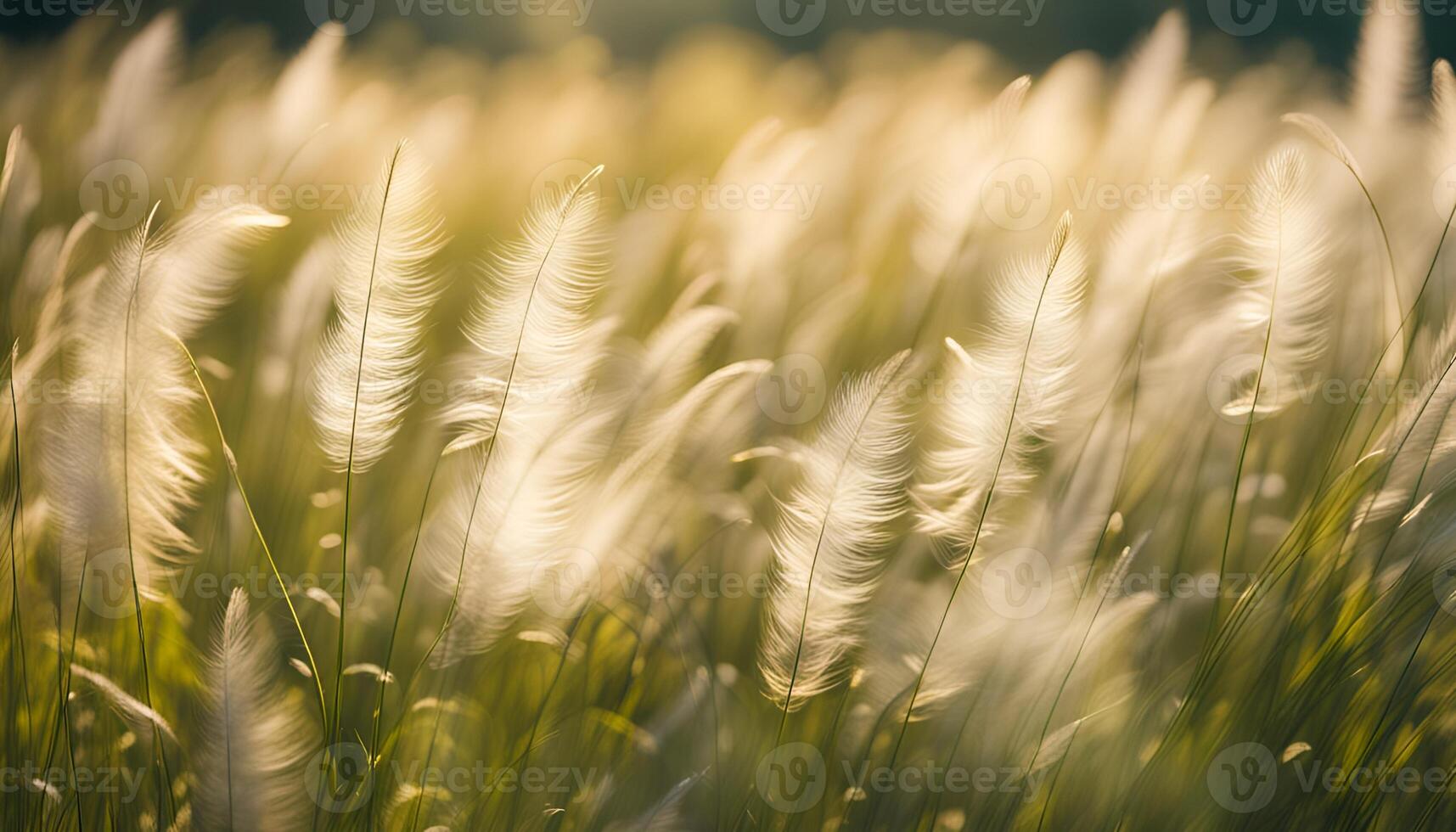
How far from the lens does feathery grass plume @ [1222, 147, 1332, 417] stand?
3.27 ft

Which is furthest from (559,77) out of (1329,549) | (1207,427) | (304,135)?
(1329,549)

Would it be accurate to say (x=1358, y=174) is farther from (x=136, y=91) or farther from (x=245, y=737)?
(x=136, y=91)

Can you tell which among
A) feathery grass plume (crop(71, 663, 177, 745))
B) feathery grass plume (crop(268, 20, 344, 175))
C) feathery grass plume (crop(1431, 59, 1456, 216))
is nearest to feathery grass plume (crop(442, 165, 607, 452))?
feathery grass plume (crop(71, 663, 177, 745))

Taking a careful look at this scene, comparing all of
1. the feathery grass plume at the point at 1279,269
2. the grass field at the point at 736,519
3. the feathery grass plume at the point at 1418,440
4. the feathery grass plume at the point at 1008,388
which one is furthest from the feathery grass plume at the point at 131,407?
the feathery grass plume at the point at 1418,440

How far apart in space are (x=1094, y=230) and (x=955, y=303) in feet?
1.11

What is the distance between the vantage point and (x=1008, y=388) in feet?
2.98

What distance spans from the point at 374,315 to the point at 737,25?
191cm

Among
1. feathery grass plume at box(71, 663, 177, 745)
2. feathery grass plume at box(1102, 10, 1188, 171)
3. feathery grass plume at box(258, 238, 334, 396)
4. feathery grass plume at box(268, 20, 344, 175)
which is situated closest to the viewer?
feathery grass plume at box(71, 663, 177, 745)

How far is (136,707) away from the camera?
77 cm

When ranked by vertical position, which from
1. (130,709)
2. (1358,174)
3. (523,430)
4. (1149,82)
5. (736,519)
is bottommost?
(130,709)

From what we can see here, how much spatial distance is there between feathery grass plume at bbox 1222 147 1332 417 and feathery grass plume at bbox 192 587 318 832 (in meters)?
0.97

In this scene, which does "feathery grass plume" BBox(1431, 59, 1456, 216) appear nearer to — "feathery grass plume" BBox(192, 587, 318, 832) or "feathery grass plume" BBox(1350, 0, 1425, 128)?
"feathery grass plume" BBox(1350, 0, 1425, 128)

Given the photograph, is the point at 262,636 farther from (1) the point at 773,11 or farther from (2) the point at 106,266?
(1) the point at 773,11

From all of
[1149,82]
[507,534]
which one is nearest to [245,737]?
[507,534]
